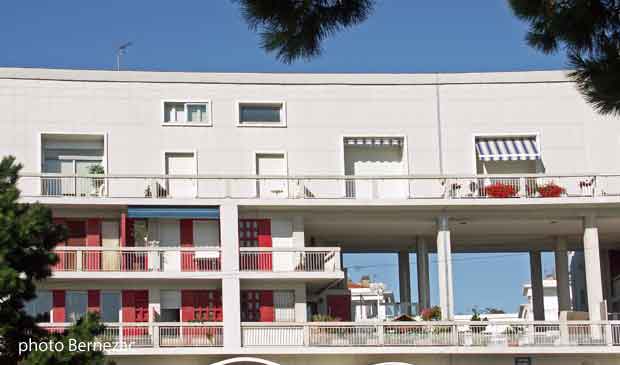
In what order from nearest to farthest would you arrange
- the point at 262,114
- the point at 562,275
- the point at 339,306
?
the point at 262,114 < the point at 339,306 < the point at 562,275

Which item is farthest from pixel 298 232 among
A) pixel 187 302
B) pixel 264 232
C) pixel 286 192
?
pixel 187 302

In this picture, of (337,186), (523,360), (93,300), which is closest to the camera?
(523,360)

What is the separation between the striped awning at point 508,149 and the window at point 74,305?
1422 cm

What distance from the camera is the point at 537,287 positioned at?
4900cm

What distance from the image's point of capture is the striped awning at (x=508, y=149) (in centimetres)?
4409

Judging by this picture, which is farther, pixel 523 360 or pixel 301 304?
pixel 301 304

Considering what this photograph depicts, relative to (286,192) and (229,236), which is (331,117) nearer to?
(286,192)

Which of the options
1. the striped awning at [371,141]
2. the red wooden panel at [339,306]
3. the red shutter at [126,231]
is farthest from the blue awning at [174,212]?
the red wooden panel at [339,306]

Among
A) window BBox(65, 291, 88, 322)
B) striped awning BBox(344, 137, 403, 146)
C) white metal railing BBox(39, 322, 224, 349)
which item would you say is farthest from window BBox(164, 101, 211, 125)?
white metal railing BBox(39, 322, 224, 349)

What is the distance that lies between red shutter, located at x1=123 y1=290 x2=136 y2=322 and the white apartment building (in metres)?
0.07

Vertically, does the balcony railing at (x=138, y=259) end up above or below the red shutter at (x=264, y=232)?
below

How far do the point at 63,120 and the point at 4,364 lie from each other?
2150cm

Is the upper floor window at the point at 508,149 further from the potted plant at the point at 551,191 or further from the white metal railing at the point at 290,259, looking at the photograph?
the white metal railing at the point at 290,259

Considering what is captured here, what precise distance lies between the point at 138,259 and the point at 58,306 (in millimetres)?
2981
